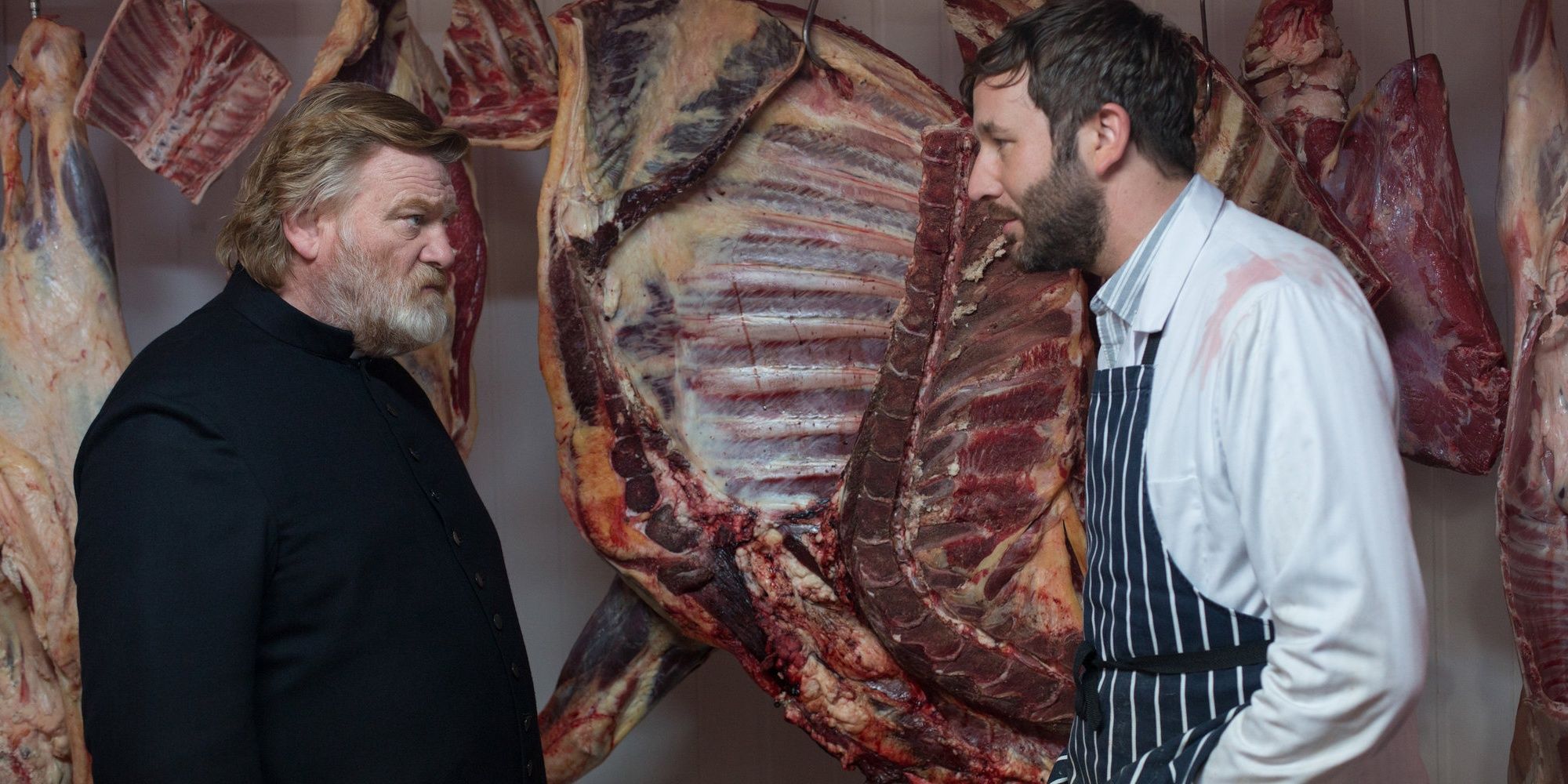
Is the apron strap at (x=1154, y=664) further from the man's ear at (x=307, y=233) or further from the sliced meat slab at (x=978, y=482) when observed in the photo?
the man's ear at (x=307, y=233)

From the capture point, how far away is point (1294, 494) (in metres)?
0.96

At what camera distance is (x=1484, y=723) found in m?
2.70

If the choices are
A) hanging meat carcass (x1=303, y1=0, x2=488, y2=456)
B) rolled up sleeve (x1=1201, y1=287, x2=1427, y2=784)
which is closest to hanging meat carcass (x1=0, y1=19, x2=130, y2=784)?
hanging meat carcass (x1=303, y1=0, x2=488, y2=456)

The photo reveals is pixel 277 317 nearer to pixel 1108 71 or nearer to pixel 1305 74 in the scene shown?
pixel 1108 71

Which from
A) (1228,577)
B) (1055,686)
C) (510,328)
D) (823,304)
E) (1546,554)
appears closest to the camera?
(1228,577)

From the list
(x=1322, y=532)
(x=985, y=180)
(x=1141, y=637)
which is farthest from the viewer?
(x=985, y=180)

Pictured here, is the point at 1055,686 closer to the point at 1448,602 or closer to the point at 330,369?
the point at 330,369

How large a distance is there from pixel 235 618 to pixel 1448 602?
2.47m

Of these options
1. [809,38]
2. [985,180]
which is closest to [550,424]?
[809,38]

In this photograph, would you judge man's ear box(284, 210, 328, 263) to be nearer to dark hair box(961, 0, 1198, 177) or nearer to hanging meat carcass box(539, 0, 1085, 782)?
hanging meat carcass box(539, 0, 1085, 782)

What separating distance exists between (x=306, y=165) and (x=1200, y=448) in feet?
3.20

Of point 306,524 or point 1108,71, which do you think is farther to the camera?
point 306,524

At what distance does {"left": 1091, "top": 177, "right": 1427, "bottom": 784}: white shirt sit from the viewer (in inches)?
37.1

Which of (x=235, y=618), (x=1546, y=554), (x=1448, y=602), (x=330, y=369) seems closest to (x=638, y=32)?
(x=330, y=369)
